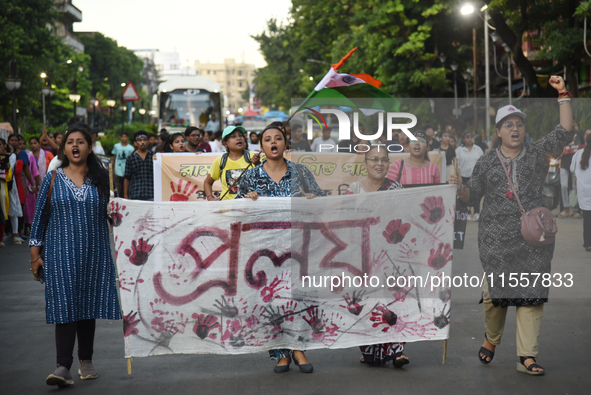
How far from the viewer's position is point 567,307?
23.3ft

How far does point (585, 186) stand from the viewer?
1082 centimetres

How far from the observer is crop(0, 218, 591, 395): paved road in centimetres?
471

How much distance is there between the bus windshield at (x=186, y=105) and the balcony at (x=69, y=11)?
46616mm

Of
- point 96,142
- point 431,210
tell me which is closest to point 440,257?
point 431,210

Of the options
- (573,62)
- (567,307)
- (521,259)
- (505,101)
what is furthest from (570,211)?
(505,101)

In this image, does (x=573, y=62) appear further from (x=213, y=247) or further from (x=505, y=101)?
(x=213, y=247)

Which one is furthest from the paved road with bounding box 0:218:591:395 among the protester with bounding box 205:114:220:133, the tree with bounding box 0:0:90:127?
the tree with bounding box 0:0:90:127

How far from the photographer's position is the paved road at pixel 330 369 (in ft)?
15.5

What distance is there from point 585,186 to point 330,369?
716 centimetres

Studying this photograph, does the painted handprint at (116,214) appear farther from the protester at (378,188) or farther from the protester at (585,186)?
the protester at (585,186)

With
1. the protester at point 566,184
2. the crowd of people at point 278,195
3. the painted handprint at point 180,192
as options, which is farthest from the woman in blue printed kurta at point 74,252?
the protester at point 566,184

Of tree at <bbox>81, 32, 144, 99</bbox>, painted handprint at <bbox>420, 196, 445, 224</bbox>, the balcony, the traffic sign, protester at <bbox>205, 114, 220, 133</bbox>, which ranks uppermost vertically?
the balcony

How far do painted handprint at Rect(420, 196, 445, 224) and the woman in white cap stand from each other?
0.70ft

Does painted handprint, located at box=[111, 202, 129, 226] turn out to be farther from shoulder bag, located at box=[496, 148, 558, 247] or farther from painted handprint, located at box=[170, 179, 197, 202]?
painted handprint, located at box=[170, 179, 197, 202]
